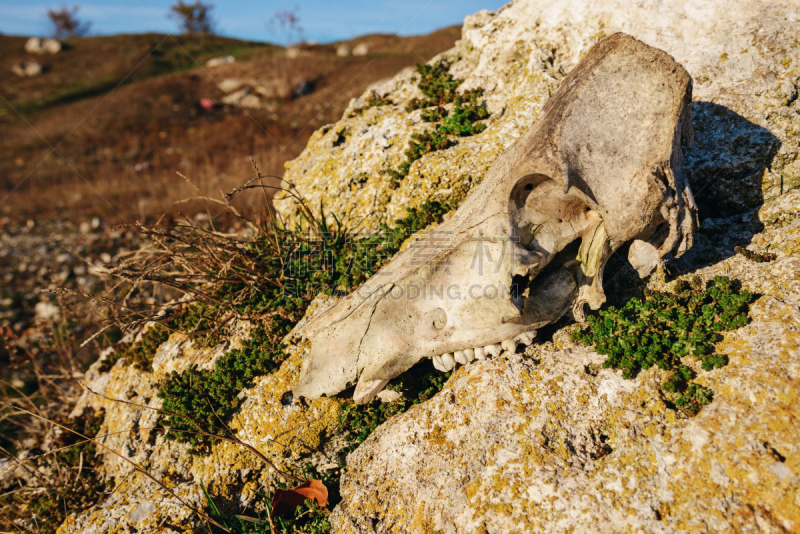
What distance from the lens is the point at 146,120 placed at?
91.0ft

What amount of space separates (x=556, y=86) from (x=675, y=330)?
285 cm

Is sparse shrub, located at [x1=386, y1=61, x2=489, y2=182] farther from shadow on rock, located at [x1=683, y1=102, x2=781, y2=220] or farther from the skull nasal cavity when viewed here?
shadow on rock, located at [x1=683, y1=102, x2=781, y2=220]

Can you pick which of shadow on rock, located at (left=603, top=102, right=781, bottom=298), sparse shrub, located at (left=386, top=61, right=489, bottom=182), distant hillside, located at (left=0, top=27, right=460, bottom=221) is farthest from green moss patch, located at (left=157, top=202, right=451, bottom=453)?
distant hillside, located at (left=0, top=27, right=460, bottom=221)

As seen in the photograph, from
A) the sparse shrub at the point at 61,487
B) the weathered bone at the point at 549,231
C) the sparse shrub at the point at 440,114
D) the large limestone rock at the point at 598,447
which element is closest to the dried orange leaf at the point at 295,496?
the large limestone rock at the point at 598,447

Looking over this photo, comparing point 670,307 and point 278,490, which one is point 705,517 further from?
point 278,490

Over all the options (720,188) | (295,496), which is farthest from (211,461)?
(720,188)

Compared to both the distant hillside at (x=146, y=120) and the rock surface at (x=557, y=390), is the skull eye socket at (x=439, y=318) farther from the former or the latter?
the distant hillside at (x=146, y=120)

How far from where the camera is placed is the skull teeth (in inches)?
133

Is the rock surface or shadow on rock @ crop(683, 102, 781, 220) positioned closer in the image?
the rock surface

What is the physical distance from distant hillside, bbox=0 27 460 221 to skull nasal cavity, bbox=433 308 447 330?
8156 mm

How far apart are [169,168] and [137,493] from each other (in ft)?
63.8

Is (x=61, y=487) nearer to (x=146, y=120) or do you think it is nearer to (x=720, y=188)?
(x=720, y=188)

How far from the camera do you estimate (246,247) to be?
486cm

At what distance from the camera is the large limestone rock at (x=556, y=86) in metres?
4.03
